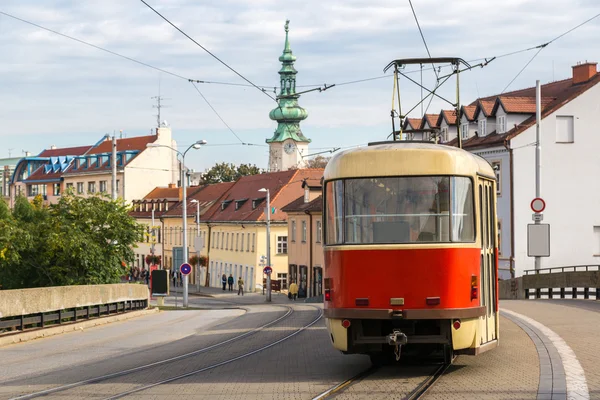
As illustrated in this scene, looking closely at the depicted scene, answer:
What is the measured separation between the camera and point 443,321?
13.9 meters

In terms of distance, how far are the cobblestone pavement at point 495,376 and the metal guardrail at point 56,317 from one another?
11.8 metres

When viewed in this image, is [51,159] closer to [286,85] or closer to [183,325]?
[286,85]

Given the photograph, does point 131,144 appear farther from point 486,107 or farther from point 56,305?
point 56,305

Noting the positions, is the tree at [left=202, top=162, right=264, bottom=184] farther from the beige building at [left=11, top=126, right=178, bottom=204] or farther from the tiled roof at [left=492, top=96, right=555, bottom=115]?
the tiled roof at [left=492, top=96, right=555, bottom=115]

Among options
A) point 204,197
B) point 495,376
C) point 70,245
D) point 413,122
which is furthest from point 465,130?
point 495,376

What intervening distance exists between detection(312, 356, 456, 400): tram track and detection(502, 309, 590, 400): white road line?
163 cm

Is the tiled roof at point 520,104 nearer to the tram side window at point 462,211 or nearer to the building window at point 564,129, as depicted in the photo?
the building window at point 564,129

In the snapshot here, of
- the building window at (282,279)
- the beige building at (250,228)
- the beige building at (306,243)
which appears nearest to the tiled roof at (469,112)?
the beige building at (306,243)

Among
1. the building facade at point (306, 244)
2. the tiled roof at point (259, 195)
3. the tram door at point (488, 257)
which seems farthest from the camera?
the tiled roof at point (259, 195)

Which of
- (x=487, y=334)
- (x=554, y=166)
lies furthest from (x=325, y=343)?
(x=554, y=166)

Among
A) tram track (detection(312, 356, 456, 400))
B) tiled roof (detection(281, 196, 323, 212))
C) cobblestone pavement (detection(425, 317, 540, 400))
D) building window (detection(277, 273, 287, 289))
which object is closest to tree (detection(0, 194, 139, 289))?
cobblestone pavement (detection(425, 317, 540, 400))

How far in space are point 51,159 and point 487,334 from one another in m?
128

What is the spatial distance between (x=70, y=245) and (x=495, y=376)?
25034 millimetres

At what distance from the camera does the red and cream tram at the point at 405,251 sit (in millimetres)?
13891
